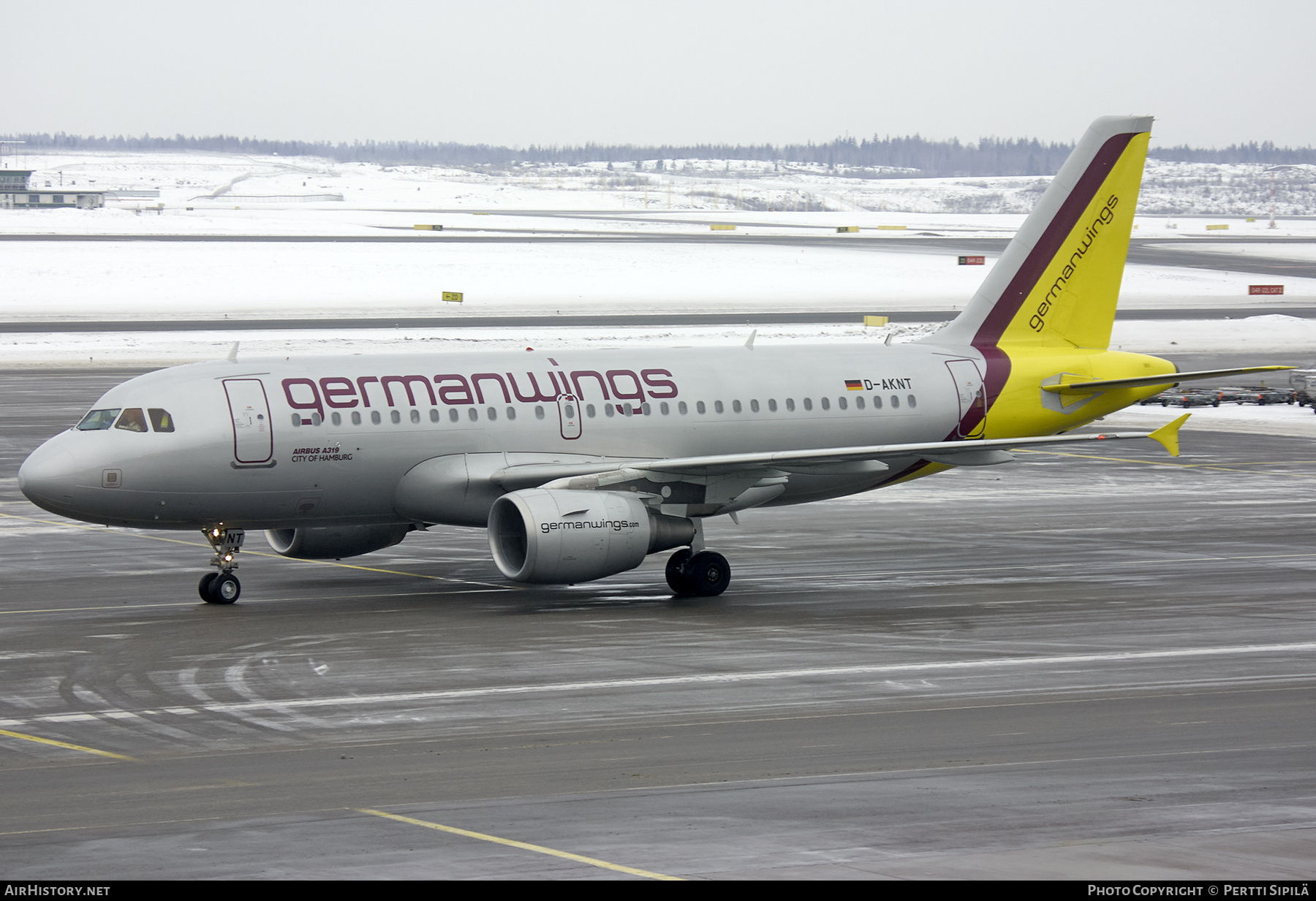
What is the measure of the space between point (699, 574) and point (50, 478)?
35.0 feet

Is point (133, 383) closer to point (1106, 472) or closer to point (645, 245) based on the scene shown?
point (1106, 472)

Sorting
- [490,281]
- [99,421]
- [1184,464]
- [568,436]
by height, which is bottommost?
[490,281]

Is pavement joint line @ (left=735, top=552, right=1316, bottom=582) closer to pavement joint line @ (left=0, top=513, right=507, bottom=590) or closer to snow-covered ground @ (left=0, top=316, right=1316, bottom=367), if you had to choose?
pavement joint line @ (left=0, top=513, right=507, bottom=590)

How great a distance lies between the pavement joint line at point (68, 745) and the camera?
18062 millimetres

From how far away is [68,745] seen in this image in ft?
61.1

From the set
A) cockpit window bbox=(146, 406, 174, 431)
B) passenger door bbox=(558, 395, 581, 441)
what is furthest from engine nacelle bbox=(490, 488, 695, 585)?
cockpit window bbox=(146, 406, 174, 431)

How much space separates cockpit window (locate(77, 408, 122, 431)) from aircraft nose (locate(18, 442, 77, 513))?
0.73m

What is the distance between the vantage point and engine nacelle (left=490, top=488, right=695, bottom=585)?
26.8 m

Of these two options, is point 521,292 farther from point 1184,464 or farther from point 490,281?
point 1184,464

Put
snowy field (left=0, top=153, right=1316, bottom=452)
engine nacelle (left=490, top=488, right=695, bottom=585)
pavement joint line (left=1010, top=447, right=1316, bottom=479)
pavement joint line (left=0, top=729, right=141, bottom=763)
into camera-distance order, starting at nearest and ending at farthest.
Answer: pavement joint line (left=0, top=729, right=141, bottom=763) < engine nacelle (left=490, top=488, right=695, bottom=585) < pavement joint line (left=1010, top=447, right=1316, bottom=479) < snowy field (left=0, top=153, right=1316, bottom=452)

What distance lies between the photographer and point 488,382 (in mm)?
29828

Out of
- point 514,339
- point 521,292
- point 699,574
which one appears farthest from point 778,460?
point 521,292

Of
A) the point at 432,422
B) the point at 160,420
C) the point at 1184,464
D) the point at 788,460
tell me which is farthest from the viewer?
the point at 1184,464

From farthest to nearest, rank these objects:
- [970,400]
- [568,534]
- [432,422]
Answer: [970,400]
[432,422]
[568,534]
